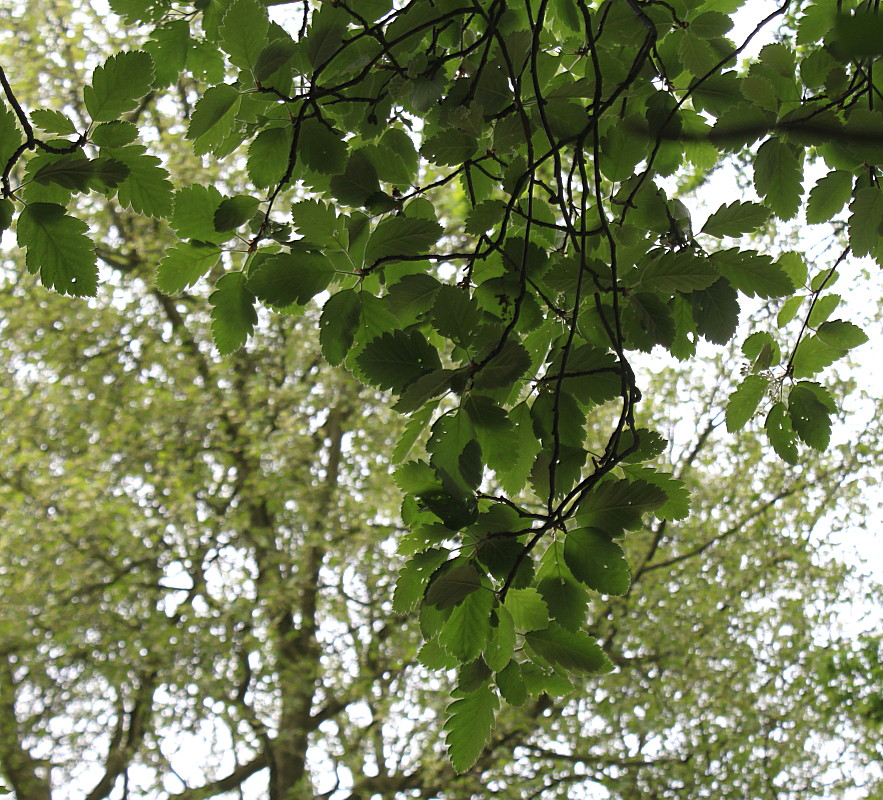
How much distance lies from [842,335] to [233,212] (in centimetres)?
110

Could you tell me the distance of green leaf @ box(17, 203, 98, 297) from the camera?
44.3 inches

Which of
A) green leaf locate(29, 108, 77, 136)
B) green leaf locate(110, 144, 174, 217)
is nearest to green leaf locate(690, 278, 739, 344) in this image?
green leaf locate(110, 144, 174, 217)

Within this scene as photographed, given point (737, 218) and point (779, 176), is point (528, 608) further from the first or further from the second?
point (779, 176)

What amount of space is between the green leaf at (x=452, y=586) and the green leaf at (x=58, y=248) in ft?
2.01

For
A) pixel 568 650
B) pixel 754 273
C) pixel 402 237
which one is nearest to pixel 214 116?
pixel 402 237

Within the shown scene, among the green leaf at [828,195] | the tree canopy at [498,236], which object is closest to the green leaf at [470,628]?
the tree canopy at [498,236]

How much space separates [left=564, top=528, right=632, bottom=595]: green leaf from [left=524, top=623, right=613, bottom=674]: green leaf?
11 cm

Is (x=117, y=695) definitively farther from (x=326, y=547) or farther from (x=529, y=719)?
(x=529, y=719)

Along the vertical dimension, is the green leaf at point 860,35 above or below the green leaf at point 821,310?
below

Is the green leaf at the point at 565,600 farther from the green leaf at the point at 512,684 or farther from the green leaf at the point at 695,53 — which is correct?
the green leaf at the point at 695,53

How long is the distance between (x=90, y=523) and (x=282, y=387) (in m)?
2.40

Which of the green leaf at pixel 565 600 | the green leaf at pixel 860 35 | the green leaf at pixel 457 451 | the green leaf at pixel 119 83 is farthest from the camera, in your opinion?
the green leaf at pixel 565 600

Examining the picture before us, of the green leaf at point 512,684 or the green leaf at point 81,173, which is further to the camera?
the green leaf at point 512,684

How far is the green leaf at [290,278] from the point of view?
134cm
